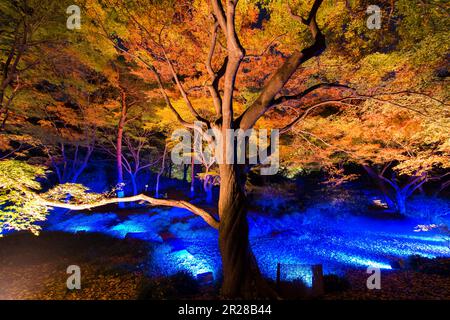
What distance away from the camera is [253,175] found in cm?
1869

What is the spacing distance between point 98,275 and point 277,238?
8.57 m

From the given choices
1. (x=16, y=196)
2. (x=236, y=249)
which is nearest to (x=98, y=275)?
(x=16, y=196)

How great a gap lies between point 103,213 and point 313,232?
1323cm

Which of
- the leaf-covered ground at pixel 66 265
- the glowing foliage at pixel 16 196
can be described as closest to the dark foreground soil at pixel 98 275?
the leaf-covered ground at pixel 66 265

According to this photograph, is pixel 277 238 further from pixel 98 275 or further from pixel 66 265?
A: pixel 66 265

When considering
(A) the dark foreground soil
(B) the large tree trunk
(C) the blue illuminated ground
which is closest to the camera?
(B) the large tree trunk

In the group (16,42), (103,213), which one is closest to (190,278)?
(16,42)

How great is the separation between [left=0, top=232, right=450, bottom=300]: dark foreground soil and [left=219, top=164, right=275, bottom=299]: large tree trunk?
95 cm

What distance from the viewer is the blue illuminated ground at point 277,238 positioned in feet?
29.8

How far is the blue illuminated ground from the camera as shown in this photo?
29.8 feet

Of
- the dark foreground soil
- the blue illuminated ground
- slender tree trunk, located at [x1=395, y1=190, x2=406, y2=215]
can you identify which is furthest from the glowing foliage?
slender tree trunk, located at [x1=395, y1=190, x2=406, y2=215]

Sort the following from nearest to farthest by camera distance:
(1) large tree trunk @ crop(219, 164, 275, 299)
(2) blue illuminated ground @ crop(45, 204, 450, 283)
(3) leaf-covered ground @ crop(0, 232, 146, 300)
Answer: (1) large tree trunk @ crop(219, 164, 275, 299) < (3) leaf-covered ground @ crop(0, 232, 146, 300) < (2) blue illuminated ground @ crop(45, 204, 450, 283)

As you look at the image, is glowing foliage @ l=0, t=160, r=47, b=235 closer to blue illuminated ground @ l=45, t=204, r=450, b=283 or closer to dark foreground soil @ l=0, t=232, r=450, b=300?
dark foreground soil @ l=0, t=232, r=450, b=300

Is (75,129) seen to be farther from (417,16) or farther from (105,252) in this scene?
(417,16)
